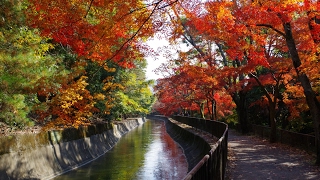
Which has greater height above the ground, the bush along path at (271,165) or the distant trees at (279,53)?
the distant trees at (279,53)

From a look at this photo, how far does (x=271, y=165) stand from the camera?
1286 centimetres

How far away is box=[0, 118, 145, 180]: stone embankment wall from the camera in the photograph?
1330cm

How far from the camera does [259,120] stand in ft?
115

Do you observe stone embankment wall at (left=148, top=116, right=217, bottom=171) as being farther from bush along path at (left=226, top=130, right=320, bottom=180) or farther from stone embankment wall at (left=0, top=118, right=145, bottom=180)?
stone embankment wall at (left=0, top=118, right=145, bottom=180)

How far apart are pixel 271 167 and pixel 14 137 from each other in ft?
37.2

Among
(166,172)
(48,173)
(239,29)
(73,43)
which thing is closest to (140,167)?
→ (166,172)

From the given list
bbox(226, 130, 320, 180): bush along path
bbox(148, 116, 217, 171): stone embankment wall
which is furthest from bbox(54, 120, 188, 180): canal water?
bbox(226, 130, 320, 180): bush along path

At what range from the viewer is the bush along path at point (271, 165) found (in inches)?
433

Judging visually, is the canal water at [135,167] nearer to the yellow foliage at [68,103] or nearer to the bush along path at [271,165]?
the yellow foliage at [68,103]

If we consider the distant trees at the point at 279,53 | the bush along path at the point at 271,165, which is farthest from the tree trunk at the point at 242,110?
the bush along path at the point at 271,165

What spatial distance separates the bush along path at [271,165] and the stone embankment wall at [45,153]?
921cm

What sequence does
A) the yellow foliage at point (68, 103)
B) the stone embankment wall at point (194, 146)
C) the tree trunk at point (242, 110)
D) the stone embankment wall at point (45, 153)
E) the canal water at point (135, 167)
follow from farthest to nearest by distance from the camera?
1. the tree trunk at point (242, 110)
2. the stone embankment wall at point (194, 146)
3. the canal water at point (135, 167)
4. the yellow foliage at point (68, 103)
5. the stone embankment wall at point (45, 153)

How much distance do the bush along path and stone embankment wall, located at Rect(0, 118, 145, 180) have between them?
9208 millimetres

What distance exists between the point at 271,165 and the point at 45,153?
1148 cm
